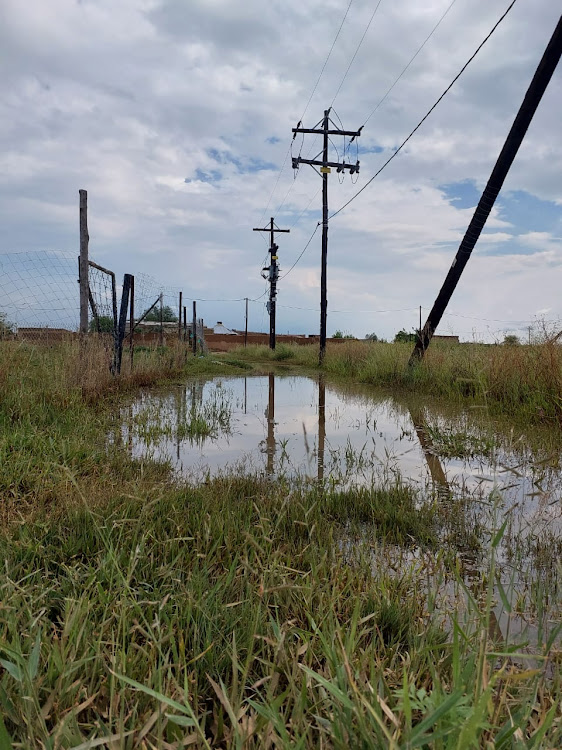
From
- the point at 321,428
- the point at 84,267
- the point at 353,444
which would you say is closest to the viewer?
the point at 353,444

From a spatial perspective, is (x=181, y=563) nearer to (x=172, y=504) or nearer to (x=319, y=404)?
(x=172, y=504)

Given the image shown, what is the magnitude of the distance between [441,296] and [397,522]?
7061 mm

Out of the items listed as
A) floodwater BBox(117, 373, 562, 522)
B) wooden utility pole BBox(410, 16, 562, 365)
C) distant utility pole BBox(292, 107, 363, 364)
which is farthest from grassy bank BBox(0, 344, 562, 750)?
distant utility pole BBox(292, 107, 363, 364)

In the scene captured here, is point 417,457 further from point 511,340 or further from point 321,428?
point 511,340

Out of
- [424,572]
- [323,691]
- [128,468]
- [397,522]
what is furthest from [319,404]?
[323,691]

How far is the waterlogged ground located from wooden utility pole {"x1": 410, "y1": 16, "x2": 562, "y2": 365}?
6.82ft

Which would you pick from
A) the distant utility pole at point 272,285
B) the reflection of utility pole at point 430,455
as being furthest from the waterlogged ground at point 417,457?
the distant utility pole at point 272,285

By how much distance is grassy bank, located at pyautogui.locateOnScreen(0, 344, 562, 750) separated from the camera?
1000 mm

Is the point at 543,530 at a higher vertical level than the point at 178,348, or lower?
lower

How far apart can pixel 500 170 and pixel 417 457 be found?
18.5ft

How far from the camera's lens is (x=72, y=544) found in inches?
86.7

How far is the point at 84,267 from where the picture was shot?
7.54 m

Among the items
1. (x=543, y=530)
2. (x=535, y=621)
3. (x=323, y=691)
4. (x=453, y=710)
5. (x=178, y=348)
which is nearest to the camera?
(x=453, y=710)

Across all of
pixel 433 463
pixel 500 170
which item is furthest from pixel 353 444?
pixel 500 170
